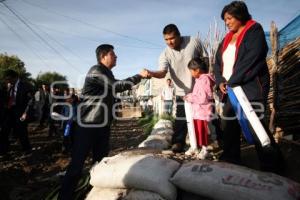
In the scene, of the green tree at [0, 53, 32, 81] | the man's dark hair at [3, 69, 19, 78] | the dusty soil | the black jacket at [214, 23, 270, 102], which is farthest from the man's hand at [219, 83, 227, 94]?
the green tree at [0, 53, 32, 81]

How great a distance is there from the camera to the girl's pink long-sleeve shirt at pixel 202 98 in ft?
13.6

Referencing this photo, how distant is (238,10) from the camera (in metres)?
3.25

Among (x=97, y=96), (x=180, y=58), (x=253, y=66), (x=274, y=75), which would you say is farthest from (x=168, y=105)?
(x=253, y=66)

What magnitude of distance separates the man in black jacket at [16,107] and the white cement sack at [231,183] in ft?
16.1

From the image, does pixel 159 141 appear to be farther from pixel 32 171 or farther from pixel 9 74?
pixel 9 74

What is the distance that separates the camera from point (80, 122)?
3.46m

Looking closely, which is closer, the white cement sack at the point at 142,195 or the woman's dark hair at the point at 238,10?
the white cement sack at the point at 142,195

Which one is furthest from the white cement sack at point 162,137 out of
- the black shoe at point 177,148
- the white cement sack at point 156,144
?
the black shoe at point 177,148

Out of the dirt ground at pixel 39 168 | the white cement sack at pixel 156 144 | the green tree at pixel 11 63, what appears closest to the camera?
the dirt ground at pixel 39 168

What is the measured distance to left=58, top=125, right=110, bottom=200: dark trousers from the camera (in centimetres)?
331

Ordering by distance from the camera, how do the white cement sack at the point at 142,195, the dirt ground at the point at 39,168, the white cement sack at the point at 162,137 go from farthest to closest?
the white cement sack at the point at 162,137 < the dirt ground at the point at 39,168 < the white cement sack at the point at 142,195

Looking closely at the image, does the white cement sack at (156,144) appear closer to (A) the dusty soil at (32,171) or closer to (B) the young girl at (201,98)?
(A) the dusty soil at (32,171)

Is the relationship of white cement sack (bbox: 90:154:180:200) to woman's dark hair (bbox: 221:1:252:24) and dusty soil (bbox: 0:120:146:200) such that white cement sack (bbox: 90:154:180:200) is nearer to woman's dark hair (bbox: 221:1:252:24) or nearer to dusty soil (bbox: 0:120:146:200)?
dusty soil (bbox: 0:120:146:200)

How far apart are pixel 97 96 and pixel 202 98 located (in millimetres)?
1363
